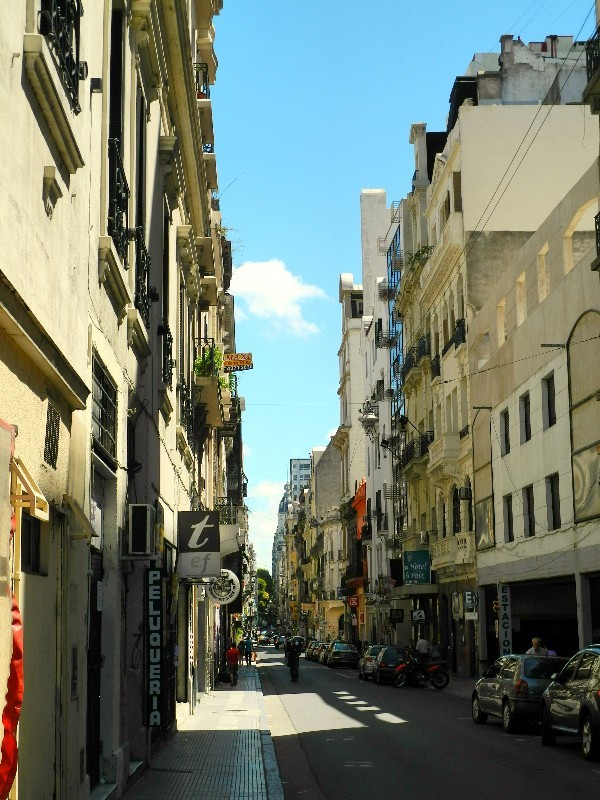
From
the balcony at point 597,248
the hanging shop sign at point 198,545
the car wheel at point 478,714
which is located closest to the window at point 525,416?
the balcony at point 597,248

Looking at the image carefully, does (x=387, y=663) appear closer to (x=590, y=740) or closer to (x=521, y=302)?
(x=521, y=302)

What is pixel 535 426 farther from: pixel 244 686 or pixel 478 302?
pixel 244 686

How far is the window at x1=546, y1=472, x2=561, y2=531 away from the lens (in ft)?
102

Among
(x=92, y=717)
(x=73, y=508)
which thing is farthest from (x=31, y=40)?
(x=92, y=717)

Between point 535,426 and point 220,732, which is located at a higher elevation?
point 535,426

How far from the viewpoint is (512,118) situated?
4259cm

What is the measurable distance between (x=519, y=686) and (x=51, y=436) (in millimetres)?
14094

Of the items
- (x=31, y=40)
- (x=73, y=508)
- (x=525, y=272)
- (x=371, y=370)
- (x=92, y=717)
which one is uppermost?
(x=371, y=370)

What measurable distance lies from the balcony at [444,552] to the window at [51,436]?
35.8 meters

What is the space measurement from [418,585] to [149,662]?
3511 centimetres

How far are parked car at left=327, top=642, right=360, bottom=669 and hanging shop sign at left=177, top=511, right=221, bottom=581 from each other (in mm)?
39232

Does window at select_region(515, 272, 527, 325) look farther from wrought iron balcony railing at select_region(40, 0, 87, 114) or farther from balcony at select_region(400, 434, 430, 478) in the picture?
wrought iron balcony railing at select_region(40, 0, 87, 114)

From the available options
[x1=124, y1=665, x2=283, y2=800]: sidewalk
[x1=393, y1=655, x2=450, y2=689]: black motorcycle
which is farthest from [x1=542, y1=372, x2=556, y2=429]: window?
[x1=124, y1=665, x2=283, y2=800]: sidewalk

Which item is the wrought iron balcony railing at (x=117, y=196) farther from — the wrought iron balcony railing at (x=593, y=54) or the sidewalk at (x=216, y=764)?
the wrought iron balcony railing at (x=593, y=54)
